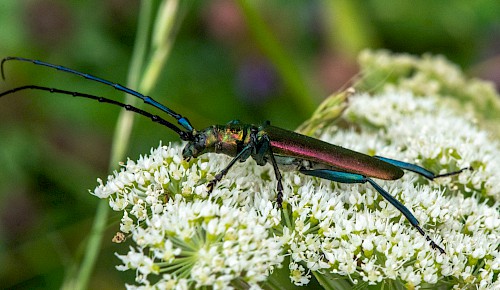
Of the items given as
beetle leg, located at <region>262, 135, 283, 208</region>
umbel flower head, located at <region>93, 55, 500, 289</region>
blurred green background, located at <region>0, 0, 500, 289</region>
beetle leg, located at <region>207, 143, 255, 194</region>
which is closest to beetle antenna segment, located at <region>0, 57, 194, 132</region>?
umbel flower head, located at <region>93, 55, 500, 289</region>

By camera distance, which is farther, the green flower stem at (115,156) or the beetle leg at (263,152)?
the green flower stem at (115,156)

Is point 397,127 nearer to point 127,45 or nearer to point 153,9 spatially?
point 153,9

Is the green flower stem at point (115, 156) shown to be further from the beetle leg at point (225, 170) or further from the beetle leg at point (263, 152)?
the beetle leg at point (263, 152)

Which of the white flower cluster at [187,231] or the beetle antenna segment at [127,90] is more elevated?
the beetle antenna segment at [127,90]

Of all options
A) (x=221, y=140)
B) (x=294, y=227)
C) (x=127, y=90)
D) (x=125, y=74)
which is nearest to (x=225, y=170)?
(x=221, y=140)

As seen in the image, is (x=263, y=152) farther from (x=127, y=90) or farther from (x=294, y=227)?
(x=127, y=90)

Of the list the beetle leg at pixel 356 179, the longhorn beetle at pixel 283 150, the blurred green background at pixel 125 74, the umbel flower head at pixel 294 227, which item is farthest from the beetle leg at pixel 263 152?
the blurred green background at pixel 125 74

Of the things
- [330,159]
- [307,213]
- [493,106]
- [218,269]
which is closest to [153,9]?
[330,159]
